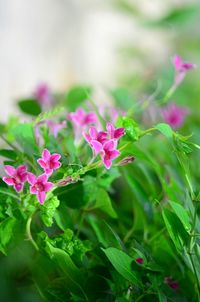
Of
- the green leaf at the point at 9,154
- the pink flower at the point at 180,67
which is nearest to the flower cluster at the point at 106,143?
the green leaf at the point at 9,154

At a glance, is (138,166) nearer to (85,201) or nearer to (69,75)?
(85,201)

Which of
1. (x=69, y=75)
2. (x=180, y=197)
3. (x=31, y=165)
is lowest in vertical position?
(x=69, y=75)

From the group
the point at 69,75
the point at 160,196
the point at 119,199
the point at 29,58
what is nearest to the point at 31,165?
the point at 160,196

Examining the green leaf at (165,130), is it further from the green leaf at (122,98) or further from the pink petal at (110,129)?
the green leaf at (122,98)

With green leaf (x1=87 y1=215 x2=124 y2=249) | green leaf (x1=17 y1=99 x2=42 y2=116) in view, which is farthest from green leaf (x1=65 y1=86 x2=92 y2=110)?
green leaf (x1=87 y1=215 x2=124 y2=249)

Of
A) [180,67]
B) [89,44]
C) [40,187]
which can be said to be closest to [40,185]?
[40,187]

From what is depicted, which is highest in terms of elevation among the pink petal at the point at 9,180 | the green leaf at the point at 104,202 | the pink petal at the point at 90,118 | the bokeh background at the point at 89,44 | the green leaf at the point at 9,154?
the pink petal at the point at 9,180

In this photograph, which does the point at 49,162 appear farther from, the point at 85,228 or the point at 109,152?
the point at 85,228
